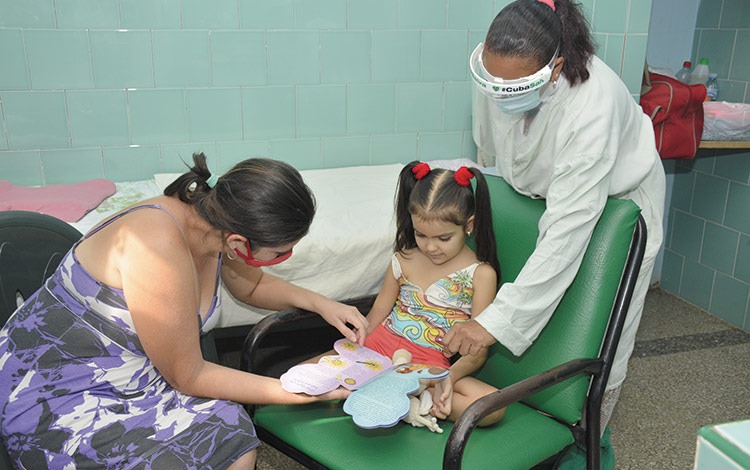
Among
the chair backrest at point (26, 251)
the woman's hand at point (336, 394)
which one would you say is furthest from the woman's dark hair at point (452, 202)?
the chair backrest at point (26, 251)

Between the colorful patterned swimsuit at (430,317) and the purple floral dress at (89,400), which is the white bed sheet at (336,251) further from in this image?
the purple floral dress at (89,400)

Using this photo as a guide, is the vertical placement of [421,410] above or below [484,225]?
below

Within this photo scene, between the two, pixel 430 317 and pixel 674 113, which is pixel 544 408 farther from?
pixel 674 113

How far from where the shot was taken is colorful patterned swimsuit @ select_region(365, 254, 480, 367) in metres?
1.94

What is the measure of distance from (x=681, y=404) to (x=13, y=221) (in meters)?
2.42

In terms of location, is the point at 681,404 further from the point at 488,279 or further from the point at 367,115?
the point at 367,115

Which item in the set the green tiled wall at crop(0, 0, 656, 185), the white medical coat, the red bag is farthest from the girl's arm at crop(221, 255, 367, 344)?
the red bag

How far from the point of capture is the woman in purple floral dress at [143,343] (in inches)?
56.9

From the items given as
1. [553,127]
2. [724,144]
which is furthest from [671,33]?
[553,127]

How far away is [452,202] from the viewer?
187cm

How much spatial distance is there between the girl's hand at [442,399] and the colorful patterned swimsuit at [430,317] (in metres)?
0.16

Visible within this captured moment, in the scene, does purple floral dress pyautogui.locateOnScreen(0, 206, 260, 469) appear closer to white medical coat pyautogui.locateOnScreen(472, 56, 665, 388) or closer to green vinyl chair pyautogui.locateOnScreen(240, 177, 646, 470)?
green vinyl chair pyautogui.locateOnScreen(240, 177, 646, 470)

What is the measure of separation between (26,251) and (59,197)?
111 cm

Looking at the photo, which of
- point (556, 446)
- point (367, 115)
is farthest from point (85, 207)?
point (556, 446)
